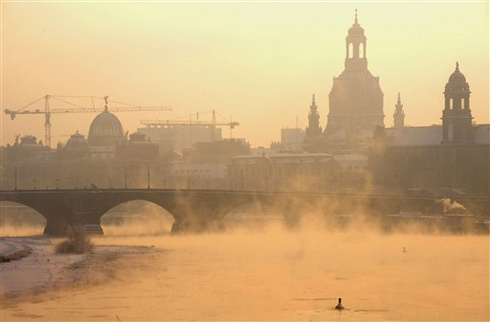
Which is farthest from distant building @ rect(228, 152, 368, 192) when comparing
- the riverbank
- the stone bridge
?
the riverbank

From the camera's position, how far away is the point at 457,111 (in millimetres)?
150625

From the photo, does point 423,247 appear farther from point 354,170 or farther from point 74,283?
point 354,170

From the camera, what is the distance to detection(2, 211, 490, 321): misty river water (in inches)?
2559

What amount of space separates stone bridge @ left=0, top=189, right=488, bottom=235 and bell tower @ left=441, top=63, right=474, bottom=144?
26646 millimetres

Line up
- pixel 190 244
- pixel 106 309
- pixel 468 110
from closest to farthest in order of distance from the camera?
1. pixel 106 309
2. pixel 190 244
3. pixel 468 110

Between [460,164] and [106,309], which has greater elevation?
[460,164]

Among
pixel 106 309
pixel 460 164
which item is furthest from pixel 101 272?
pixel 460 164

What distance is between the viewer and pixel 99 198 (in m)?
131

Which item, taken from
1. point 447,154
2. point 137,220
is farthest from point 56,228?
point 447,154

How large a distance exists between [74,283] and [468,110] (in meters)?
83.4

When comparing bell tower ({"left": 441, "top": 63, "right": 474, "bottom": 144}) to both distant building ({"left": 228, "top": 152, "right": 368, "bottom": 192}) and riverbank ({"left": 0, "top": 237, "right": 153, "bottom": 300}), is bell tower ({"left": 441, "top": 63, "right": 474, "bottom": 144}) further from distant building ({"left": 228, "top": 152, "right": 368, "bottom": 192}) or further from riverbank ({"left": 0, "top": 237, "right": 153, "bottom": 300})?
riverbank ({"left": 0, "top": 237, "right": 153, "bottom": 300})

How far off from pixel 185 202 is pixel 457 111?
3775 cm

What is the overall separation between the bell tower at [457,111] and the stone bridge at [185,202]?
26646mm

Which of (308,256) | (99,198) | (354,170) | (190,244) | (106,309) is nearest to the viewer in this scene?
(106,309)
